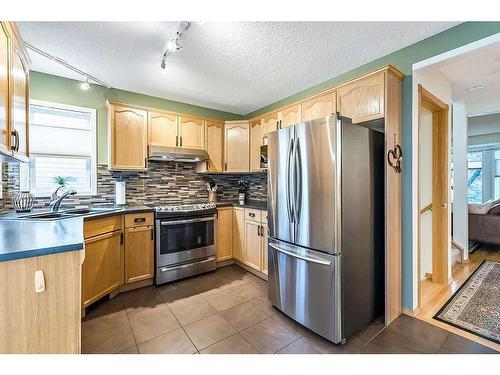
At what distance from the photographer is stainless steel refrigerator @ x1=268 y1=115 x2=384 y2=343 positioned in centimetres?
171

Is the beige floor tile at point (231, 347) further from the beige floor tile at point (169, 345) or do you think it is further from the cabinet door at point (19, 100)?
the cabinet door at point (19, 100)

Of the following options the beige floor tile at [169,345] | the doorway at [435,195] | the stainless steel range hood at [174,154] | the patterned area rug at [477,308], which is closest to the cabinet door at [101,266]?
the beige floor tile at [169,345]

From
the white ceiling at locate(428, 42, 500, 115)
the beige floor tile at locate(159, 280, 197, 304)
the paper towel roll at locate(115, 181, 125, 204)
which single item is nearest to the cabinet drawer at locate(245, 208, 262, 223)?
the beige floor tile at locate(159, 280, 197, 304)

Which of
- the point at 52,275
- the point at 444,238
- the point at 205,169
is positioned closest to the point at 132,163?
the point at 205,169

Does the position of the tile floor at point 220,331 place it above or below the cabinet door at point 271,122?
below

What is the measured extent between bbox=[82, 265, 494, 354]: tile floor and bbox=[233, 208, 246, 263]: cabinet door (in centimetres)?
77

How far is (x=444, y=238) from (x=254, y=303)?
230cm

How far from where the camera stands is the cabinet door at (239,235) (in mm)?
3217

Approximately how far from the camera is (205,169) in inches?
138

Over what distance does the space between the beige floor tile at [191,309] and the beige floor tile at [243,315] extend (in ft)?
0.56

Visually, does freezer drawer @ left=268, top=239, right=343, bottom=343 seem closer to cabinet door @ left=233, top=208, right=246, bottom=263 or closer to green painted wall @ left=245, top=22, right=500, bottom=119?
cabinet door @ left=233, top=208, right=246, bottom=263

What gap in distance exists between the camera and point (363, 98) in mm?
2059
